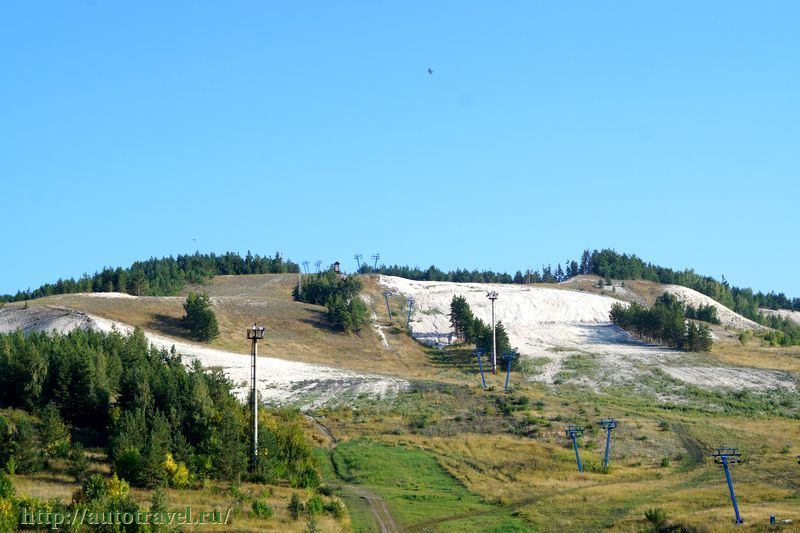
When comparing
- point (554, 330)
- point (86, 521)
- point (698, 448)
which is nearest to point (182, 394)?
point (86, 521)

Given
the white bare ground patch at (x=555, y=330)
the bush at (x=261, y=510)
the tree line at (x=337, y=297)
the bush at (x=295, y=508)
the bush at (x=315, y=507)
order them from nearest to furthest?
1. the bush at (x=261, y=510)
2. the bush at (x=295, y=508)
3. the bush at (x=315, y=507)
4. the white bare ground patch at (x=555, y=330)
5. the tree line at (x=337, y=297)

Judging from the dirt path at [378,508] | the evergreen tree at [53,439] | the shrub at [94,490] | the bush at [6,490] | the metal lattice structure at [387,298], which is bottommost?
the dirt path at [378,508]

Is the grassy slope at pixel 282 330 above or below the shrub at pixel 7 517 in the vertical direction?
above

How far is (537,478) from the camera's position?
59656 millimetres

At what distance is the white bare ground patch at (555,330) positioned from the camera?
4304 inches

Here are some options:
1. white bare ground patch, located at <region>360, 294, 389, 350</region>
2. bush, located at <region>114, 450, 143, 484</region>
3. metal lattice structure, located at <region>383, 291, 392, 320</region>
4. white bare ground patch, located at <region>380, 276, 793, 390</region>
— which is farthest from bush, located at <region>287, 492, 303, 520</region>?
metal lattice structure, located at <region>383, 291, 392, 320</region>

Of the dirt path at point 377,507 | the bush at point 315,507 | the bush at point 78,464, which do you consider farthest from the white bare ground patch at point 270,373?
the bush at point 315,507

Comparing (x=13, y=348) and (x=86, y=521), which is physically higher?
(x=13, y=348)

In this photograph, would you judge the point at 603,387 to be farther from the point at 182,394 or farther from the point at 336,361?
the point at 182,394

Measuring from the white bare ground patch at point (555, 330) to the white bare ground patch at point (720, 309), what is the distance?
17.3m

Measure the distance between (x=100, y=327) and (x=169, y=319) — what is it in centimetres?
1434

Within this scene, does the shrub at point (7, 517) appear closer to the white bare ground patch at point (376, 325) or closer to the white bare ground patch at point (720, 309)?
the white bare ground patch at point (376, 325)

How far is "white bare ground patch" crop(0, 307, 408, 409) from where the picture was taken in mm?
90250

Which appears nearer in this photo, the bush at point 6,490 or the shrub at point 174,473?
the bush at point 6,490
